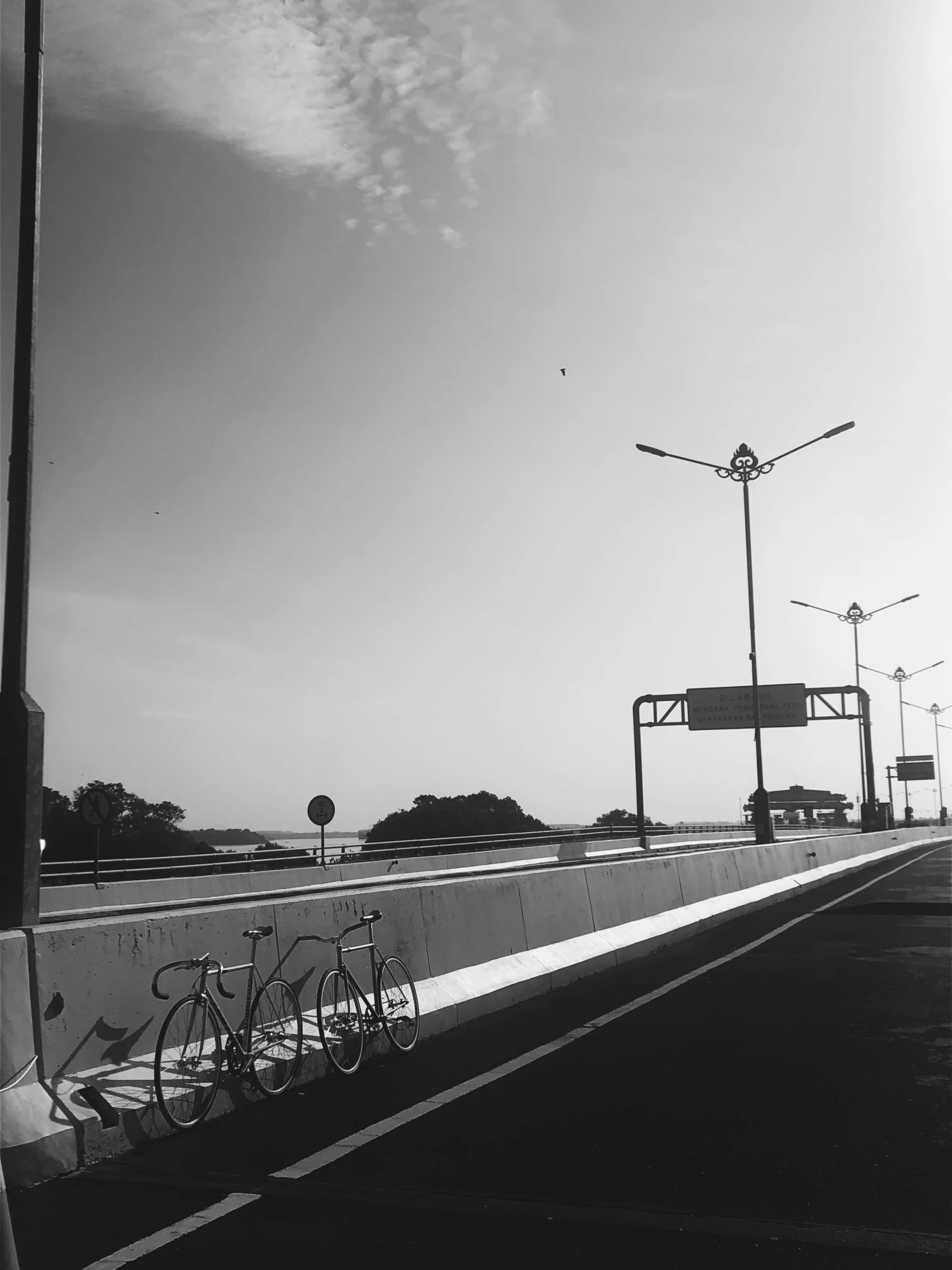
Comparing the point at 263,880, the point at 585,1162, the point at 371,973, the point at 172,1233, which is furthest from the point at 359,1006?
the point at 263,880

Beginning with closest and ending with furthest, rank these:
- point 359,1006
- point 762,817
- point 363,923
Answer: point 359,1006, point 363,923, point 762,817

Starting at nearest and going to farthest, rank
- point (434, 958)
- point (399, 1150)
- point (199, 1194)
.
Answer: point (199, 1194)
point (399, 1150)
point (434, 958)

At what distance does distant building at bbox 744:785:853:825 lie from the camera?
11190 cm

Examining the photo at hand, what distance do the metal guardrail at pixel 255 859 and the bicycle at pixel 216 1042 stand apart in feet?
50.8

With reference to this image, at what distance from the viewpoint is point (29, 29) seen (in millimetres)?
8156

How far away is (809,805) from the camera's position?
137750 mm

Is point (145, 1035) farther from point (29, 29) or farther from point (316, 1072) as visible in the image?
point (29, 29)

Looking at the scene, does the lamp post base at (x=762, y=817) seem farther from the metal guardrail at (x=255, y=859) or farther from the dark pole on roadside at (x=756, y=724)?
the metal guardrail at (x=255, y=859)

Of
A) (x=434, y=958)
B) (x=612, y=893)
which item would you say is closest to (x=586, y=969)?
(x=612, y=893)

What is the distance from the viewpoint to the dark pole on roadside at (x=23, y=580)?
6867 millimetres

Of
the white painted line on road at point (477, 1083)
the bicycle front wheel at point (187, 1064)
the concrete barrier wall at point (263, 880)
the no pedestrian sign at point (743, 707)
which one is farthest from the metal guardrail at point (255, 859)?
the bicycle front wheel at point (187, 1064)

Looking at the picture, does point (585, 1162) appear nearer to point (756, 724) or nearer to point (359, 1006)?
point (359, 1006)

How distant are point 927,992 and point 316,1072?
21.0 feet

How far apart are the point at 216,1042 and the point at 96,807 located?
19758mm
